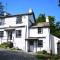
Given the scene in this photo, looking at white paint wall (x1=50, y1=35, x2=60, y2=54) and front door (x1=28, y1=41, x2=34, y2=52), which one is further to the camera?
front door (x1=28, y1=41, x2=34, y2=52)

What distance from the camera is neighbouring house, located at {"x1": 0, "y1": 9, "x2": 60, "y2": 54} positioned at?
36.0 meters

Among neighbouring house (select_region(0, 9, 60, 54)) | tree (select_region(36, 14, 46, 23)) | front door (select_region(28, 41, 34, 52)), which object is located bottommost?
front door (select_region(28, 41, 34, 52))

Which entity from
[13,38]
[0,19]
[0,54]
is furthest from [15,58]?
[0,19]

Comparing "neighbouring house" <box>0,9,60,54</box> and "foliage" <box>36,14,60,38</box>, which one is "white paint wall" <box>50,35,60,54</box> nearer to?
"neighbouring house" <box>0,9,60,54</box>

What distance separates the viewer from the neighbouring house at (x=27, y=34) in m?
36.0

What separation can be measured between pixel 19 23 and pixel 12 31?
2210 millimetres

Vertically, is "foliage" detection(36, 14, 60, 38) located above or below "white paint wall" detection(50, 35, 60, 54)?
above

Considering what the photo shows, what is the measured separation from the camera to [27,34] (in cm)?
3728

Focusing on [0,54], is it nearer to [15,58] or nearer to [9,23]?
[15,58]

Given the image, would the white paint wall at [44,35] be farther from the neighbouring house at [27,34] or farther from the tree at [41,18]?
the tree at [41,18]

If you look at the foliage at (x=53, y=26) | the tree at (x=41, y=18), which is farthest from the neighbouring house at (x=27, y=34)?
the tree at (x=41, y=18)

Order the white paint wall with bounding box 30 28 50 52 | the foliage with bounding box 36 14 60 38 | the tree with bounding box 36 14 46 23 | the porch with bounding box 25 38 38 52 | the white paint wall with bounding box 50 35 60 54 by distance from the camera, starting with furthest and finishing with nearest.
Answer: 1. the tree with bounding box 36 14 46 23
2. the foliage with bounding box 36 14 60 38
3. the porch with bounding box 25 38 38 52
4. the white paint wall with bounding box 50 35 60 54
5. the white paint wall with bounding box 30 28 50 52

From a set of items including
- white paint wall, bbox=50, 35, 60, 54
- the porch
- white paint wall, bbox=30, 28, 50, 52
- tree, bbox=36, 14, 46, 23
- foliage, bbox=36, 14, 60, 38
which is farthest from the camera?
tree, bbox=36, 14, 46, 23

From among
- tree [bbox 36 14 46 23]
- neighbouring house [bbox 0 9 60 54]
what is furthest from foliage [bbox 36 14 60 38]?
neighbouring house [bbox 0 9 60 54]
